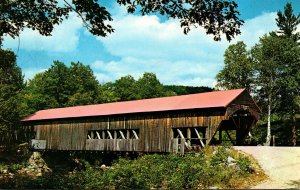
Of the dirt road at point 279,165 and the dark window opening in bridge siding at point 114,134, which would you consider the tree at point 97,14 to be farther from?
the dark window opening in bridge siding at point 114,134

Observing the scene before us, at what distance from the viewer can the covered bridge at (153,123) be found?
23453mm

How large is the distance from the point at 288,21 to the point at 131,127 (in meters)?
24.1

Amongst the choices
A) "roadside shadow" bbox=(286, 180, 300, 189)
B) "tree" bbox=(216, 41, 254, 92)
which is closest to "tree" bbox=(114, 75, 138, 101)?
"tree" bbox=(216, 41, 254, 92)

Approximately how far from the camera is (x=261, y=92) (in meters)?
40.1

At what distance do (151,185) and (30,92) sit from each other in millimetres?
46776

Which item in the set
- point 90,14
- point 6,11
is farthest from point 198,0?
point 6,11

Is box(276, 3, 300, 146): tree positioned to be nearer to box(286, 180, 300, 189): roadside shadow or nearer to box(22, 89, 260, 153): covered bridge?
box(22, 89, 260, 153): covered bridge

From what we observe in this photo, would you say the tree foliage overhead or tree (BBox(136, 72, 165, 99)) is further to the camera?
tree (BBox(136, 72, 165, 99))

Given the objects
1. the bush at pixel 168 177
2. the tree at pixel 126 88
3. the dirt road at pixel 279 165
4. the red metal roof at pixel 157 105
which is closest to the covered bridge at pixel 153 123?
the red metal roof at pixel 157 105

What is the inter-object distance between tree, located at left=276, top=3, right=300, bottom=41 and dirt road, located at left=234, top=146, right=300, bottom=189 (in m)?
22.8

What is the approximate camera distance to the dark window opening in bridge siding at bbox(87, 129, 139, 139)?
28.3 meters

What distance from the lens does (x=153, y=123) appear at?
2639 centimetres

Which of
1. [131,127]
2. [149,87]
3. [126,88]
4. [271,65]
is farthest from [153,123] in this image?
[126,88]

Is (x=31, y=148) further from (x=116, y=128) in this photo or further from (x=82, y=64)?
(x=82, y=64)
